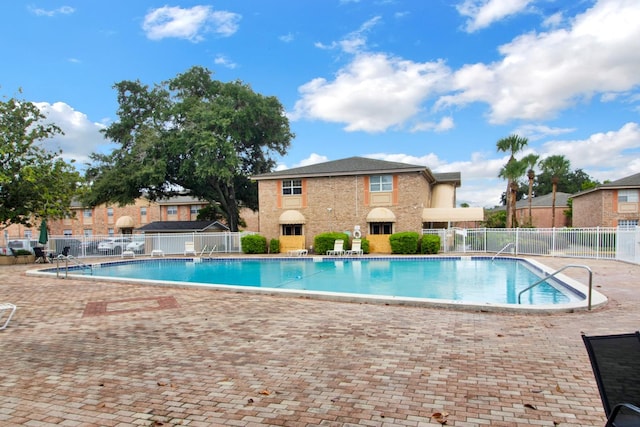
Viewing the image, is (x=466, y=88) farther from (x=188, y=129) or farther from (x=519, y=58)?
(x=188, y=129)

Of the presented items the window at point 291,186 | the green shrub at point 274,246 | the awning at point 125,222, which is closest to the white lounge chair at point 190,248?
the green shrub at point 274,246

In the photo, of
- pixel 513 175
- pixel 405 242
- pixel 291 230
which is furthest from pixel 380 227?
pixel 513 175

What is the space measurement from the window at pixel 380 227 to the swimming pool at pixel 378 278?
4104 millimetres

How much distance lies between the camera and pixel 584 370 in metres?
4.68

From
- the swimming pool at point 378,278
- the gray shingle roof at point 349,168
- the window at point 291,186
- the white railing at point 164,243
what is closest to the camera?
the swimming pool at point 378,278

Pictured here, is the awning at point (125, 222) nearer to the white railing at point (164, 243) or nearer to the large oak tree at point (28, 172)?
the white railing at point (164, 243)

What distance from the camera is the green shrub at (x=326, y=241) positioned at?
1025 inches

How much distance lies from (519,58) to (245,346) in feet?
52.5

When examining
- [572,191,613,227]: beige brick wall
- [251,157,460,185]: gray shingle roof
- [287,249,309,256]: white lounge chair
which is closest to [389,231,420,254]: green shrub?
[251,157,460,185]: gray shingle roof

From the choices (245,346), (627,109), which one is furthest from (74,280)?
(627,109)

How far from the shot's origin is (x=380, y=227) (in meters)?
27.0

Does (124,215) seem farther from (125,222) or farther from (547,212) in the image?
(547,212)

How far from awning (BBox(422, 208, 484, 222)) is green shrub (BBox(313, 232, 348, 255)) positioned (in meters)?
5.61

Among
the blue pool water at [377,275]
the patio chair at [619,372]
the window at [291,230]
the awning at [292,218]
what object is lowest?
the blue pool water at [377,275]
